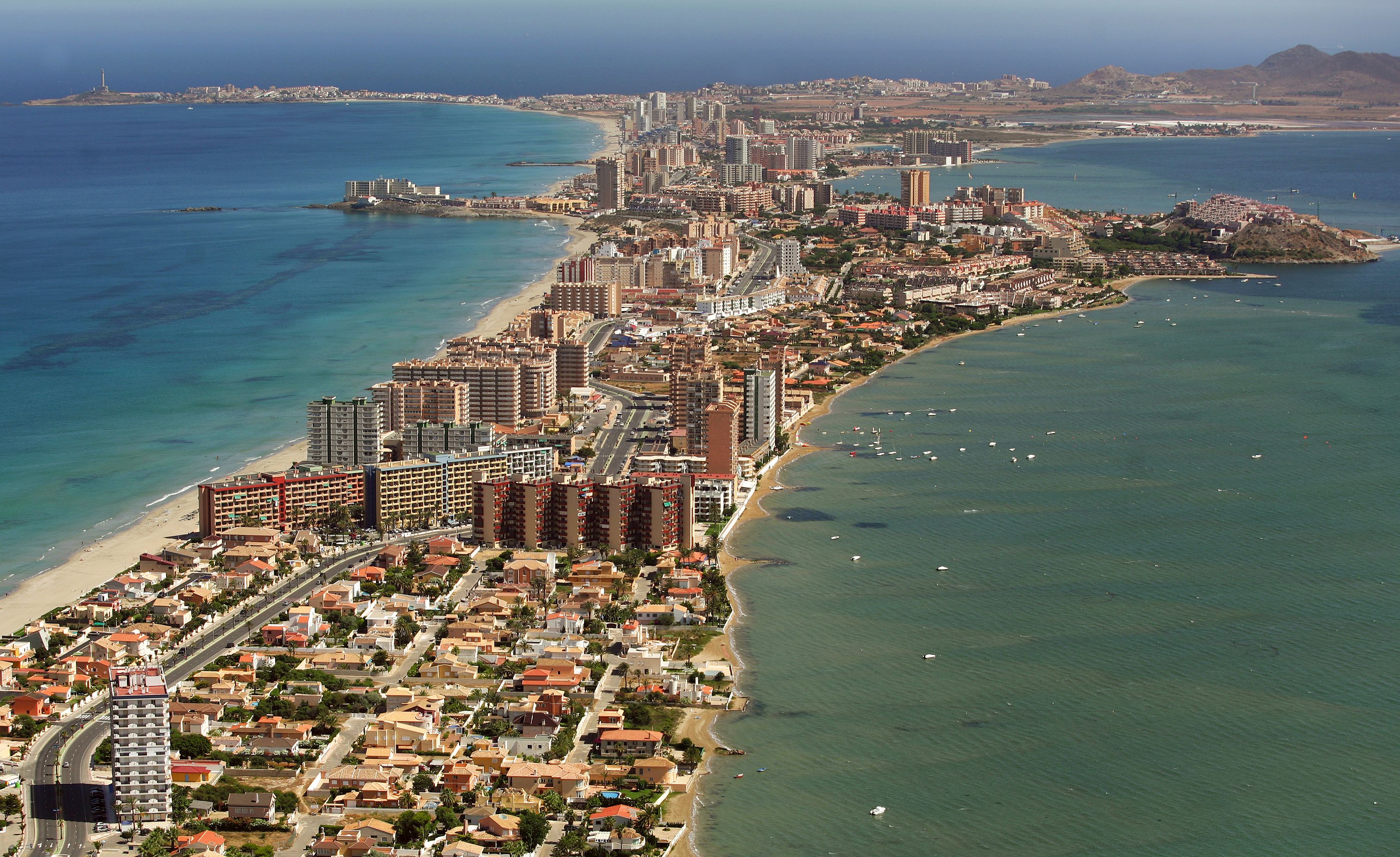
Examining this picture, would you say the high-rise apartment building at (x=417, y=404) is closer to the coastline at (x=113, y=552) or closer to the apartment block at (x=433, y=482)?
the coastline at (x=113, y=552)

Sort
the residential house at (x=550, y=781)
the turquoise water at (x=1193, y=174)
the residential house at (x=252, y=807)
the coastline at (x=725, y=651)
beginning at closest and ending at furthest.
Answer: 1. the residential house at (x=252, y=807)
2. the coastline at (x=725, y=651)
3. the residential house at (x=550, y=781)
4. the turquoise water at (x=1193, y=174)

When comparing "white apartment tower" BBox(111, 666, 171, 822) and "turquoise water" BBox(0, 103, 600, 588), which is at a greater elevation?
"turquoise water" BBox(0, 103, 600, 588)

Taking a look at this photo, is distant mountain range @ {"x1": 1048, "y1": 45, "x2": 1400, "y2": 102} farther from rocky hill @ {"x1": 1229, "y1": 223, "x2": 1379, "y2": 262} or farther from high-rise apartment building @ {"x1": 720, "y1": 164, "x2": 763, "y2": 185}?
rocky hill @ {"x1": 1229, "y1": 223, "x2": 1379, "y2": 262}

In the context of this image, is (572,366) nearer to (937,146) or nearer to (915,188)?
(915,188)

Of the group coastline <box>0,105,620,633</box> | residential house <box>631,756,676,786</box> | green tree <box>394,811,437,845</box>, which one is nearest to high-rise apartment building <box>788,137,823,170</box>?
coastline <box>0,105,620,633</box>

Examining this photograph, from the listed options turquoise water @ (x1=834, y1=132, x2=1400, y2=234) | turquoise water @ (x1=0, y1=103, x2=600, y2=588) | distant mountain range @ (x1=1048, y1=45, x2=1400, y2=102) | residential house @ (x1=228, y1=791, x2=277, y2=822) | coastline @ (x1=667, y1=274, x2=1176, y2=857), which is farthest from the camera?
distant mountain range @ (x1=1048, y1=45, x2=1400, y2=102)

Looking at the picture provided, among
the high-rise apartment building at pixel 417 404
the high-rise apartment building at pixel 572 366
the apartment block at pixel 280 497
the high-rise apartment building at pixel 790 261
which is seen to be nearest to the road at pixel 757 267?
the high-rise apartment building at pixel 790 261
